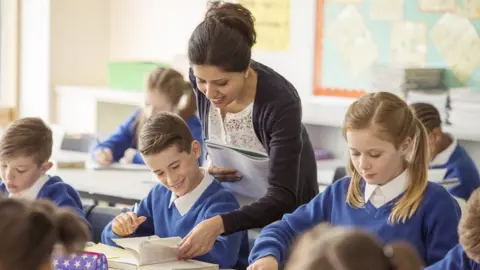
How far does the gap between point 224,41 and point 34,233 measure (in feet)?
3.09

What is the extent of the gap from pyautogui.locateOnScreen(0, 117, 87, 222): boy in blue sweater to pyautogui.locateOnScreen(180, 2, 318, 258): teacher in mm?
586

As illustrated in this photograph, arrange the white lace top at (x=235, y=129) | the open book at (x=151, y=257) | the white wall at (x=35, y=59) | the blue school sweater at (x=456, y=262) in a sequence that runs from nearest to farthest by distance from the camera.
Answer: the blue school sweater at (x=456, y=262) < the open book at (x=151, y=257) < the white lace top at (x=235, y=129) < the white wall at (x=35, y=59)

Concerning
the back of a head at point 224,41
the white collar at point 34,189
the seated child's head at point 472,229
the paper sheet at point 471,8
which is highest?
the paper sheet at point 471,8

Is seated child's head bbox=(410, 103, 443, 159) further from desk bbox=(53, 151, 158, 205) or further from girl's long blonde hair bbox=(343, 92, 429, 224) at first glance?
girl's long blonde hair bbox=(343, 92, 429, 224)

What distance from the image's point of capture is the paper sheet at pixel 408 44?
162 inches

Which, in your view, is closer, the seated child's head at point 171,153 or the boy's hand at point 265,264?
the boy's hand at point 265,264

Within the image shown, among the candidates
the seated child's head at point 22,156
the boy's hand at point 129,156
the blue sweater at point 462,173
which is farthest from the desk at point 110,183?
the blue sweater at point 462,173

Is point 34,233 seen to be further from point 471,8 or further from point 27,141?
point 471,8

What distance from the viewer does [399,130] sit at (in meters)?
2.17

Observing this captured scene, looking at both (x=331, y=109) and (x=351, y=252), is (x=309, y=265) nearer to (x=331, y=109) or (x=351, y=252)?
(x=351, y=252)

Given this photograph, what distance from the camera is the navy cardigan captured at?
2.33 metres

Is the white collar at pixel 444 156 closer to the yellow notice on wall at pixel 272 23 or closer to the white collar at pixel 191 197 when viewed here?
the yellow notice on wall at pixel 272 23

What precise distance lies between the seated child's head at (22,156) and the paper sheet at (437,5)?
2000mm

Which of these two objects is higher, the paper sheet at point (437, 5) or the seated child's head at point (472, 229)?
the paper sheet at point (437, 5)
